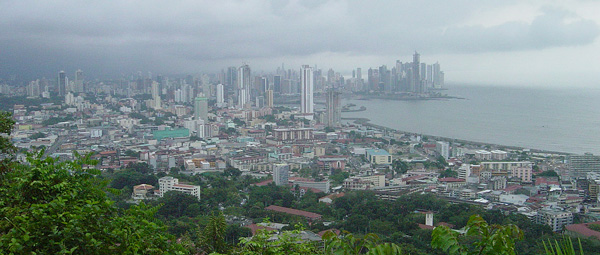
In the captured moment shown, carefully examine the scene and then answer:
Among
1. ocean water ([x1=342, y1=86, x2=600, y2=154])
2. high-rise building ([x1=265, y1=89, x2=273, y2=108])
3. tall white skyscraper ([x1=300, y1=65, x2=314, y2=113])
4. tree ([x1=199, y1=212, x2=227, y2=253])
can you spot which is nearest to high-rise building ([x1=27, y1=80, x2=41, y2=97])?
high-rise building ([x1=265, y1=89, x2=273, y2=108])

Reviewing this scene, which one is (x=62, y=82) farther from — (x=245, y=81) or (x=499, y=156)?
(x=499, y=156)

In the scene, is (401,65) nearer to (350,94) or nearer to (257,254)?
(350,94)

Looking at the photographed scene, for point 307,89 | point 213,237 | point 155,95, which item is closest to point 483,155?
point 213,237

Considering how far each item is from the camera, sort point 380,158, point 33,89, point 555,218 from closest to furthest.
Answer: point 555,218 → point 380,158 → point 33,89

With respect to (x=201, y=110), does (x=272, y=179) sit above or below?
below

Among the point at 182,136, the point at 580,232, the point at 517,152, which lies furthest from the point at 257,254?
the point at 182,136

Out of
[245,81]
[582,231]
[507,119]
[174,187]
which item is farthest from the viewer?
[245,81]
